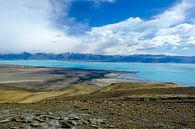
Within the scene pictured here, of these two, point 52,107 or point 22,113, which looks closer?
point 22,113

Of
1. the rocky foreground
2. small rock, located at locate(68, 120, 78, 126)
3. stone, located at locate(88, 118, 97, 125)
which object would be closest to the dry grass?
the rocky foreground

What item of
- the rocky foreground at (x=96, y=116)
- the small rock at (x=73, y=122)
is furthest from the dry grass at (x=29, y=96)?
the small rock at (x=73, y=122)

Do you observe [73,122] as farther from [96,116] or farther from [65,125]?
[96,116]

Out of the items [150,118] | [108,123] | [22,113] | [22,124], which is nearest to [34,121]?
[22,124]

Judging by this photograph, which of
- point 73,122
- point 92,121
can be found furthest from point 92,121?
point 73,122

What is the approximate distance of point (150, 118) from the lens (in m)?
18.1

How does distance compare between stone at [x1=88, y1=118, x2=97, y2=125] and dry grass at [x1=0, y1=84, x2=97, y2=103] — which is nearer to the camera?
stone at [x1=88, y1=118, x2=97, y2=125]

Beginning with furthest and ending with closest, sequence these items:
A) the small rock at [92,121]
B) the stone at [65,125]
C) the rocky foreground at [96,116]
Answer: the small rock at [92,121] → the rocky foreground at [96,116] → the stone at [65,125]

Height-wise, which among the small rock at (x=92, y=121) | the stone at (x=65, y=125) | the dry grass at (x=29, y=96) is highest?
the small rock at (x=92, y=121)

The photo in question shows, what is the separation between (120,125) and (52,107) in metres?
6.44

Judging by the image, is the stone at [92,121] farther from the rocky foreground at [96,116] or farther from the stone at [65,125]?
the stone at [65,125]

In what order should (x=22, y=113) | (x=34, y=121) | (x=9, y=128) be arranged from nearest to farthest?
(x=9, y=128) → (x=34, y=121) → (x=22, y=113)

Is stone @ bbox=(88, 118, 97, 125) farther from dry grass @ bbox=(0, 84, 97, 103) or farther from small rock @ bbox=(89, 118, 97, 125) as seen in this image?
dry grass @ bbox=(0, 84, 97, 103)

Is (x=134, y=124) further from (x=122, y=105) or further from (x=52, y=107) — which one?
(x=52, y=107)
